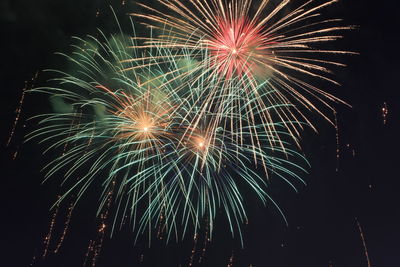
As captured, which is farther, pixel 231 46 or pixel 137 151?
pixel 137 151

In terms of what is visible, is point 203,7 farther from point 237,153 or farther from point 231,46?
point 237,153

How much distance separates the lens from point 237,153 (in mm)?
12406

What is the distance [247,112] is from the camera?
11.5 meters

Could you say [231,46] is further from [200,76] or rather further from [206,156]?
[206,156]

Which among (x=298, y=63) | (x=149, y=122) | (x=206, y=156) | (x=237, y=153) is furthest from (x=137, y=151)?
(x=298, y=63)

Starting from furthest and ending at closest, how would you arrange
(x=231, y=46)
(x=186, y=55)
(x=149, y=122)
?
1. (x=149, y=122)
2. (x=186, y=55)
3. (x=231, y=46)

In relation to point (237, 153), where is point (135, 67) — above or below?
above

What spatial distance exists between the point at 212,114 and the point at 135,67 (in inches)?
99.6

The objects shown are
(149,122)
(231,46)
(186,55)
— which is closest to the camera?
(231,46)

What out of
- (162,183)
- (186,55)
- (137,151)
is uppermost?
(186,55)

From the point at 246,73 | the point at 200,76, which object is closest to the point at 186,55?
the point at 200,76

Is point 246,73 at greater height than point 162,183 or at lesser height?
greater

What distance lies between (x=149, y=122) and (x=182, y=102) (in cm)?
145

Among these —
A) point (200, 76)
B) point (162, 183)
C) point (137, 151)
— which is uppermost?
point (200, 76)
